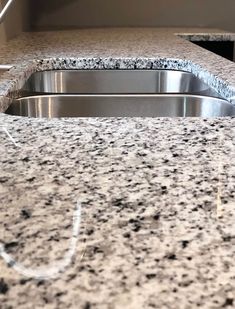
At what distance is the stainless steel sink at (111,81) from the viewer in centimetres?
142

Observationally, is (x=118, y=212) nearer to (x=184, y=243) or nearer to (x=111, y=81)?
(x=184, y=243)

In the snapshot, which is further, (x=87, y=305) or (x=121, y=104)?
(x=121, y=104)

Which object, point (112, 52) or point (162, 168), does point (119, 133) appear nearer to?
point (162, 168)

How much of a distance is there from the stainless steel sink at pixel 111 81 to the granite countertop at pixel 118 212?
0.71 metres

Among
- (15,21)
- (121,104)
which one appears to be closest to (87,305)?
(121,104)

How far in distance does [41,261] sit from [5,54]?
1.25 meters

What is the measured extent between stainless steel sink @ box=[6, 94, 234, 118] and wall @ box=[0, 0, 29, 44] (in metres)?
0.67

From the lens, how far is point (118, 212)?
1.32ft

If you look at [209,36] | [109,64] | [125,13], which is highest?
[125,13]

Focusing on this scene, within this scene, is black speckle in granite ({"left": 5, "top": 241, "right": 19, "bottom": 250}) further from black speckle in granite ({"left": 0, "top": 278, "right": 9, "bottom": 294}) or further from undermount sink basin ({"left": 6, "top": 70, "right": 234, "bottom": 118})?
undermount sink basin ({"left": 6, "top": 70, "right": 234, "bottom": 118})

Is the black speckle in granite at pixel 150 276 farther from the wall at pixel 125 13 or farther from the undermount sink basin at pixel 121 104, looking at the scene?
the wall at pixel 125 13

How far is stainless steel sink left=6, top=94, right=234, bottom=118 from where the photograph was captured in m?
1.12

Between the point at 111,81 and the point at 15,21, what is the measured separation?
38.0 inches

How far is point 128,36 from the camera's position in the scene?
7.19ft
